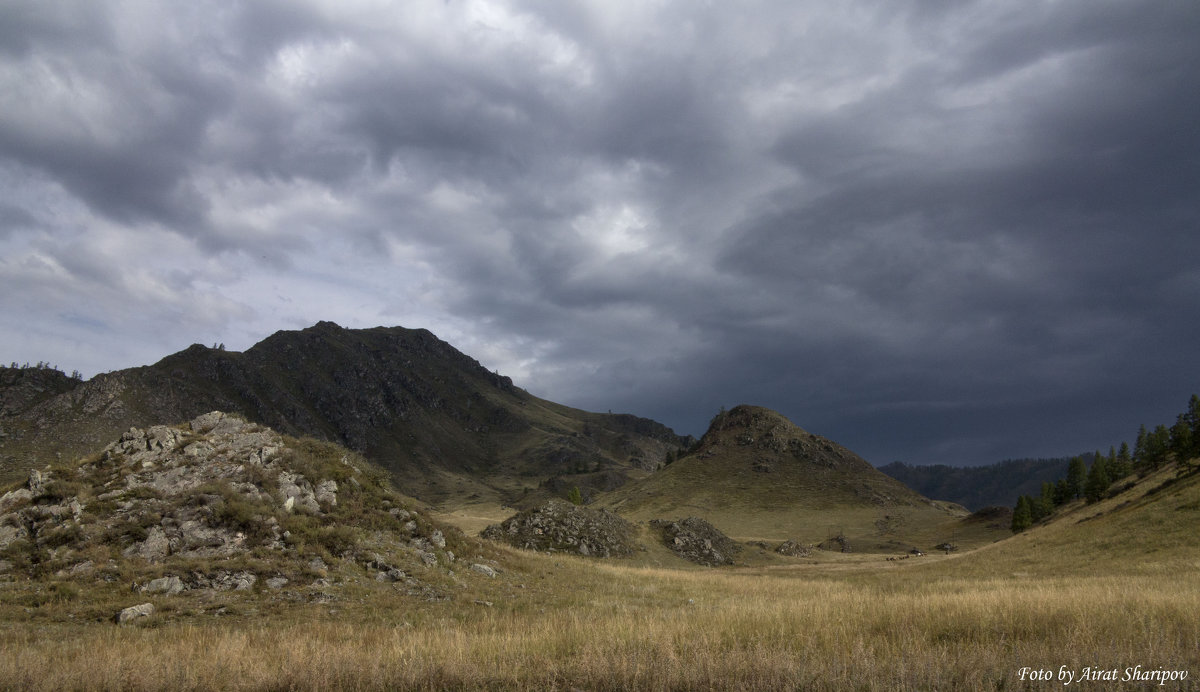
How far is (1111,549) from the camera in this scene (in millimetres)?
32562

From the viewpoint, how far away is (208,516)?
62.5 feet

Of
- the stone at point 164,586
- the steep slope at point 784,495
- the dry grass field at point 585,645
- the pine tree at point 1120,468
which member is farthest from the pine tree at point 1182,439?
the stone at point 164,586

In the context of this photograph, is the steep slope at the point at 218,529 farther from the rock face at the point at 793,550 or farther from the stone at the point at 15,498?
the rock face at the point at 793,550

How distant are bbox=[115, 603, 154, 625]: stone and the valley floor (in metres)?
0.28

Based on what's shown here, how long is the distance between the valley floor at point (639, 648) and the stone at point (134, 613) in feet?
0.92

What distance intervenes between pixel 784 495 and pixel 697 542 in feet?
252

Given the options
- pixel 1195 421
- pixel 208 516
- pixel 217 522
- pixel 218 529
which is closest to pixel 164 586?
pixel 218 529

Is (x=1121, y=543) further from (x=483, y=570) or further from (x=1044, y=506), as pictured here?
(x=1044, y=506)

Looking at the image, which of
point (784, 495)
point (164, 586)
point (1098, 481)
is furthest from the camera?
point (784, 495)

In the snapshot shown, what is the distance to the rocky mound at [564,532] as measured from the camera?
145 feet

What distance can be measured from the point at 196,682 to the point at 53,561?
45.6 feet

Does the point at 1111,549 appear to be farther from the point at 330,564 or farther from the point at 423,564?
the point at 330,564

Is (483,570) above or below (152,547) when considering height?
below

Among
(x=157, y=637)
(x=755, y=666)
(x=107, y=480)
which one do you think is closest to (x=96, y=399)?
(x=107, y=480)
